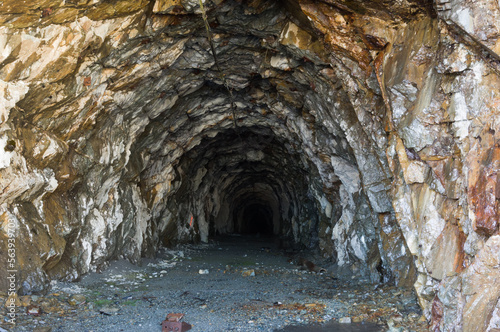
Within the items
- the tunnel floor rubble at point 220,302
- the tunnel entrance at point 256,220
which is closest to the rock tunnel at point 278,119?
the tunnel floor rubble at point 220,302

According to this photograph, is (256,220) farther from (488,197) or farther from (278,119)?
(488,197)

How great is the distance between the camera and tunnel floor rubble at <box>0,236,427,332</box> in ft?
18.0

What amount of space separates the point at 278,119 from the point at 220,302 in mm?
6669

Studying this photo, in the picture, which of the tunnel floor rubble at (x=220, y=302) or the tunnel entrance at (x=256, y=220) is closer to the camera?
the tunnel floor rubble at (x=220, y=302)

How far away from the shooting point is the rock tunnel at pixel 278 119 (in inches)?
187

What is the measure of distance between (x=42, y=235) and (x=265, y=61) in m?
6.02

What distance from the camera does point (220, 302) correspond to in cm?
690

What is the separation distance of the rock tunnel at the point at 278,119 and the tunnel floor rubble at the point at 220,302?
18.5 inches

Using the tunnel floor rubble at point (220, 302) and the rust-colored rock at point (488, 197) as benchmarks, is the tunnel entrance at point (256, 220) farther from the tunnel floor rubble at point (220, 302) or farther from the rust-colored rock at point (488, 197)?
the rust-colored rock at point (488, 197)

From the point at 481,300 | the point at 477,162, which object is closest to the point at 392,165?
the point at 477,162

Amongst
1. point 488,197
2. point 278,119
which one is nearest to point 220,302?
point 488,197

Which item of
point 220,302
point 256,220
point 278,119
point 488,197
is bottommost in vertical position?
point 256,220

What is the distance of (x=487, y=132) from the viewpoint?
14.7 ft

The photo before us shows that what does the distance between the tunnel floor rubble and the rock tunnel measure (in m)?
0.47
